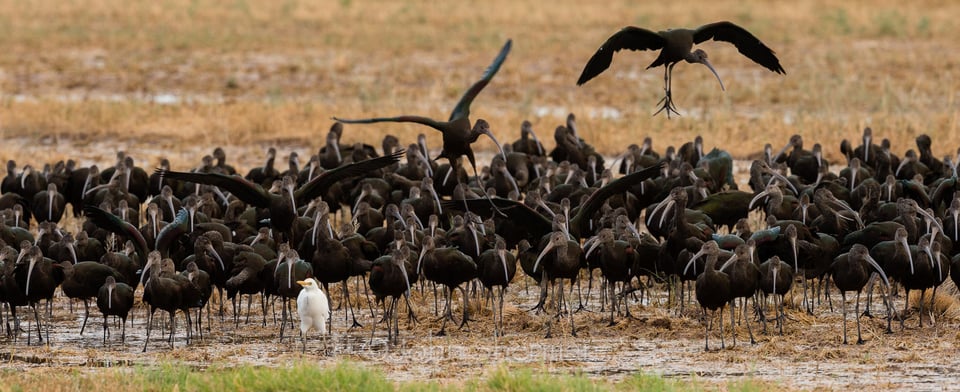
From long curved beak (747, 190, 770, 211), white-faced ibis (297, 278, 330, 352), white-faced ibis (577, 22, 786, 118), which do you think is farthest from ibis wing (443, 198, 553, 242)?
long curved beak (747, 190, 770, 211)

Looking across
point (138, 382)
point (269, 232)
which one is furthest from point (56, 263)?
point (138, 382)

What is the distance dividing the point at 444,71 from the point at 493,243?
843 inches

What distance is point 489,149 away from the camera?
79.4 feet

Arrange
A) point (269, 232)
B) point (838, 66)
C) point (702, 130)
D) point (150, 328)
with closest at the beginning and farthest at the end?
point (150, 328)
point (269, 232)
point (702, 130)
point (838, 66)

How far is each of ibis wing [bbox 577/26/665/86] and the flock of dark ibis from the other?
3cm

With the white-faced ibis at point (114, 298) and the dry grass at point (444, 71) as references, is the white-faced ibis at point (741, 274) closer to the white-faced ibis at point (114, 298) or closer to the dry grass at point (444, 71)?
the white-faced ibis at point (114, 298)

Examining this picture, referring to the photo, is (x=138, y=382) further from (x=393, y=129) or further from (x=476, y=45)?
(x=476, y=45)

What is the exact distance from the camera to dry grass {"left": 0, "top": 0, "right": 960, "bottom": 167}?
25.0 meters

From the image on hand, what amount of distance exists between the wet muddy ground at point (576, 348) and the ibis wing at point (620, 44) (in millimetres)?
2215

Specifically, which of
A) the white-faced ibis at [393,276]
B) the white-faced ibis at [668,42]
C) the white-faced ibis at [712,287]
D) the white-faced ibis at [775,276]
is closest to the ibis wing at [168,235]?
the white-faced ibis at [393,276]

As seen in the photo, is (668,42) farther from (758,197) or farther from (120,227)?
(120,227)

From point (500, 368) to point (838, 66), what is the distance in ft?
89.0

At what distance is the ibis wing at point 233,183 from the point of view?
43.2 feet

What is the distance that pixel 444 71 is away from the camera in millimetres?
35438
